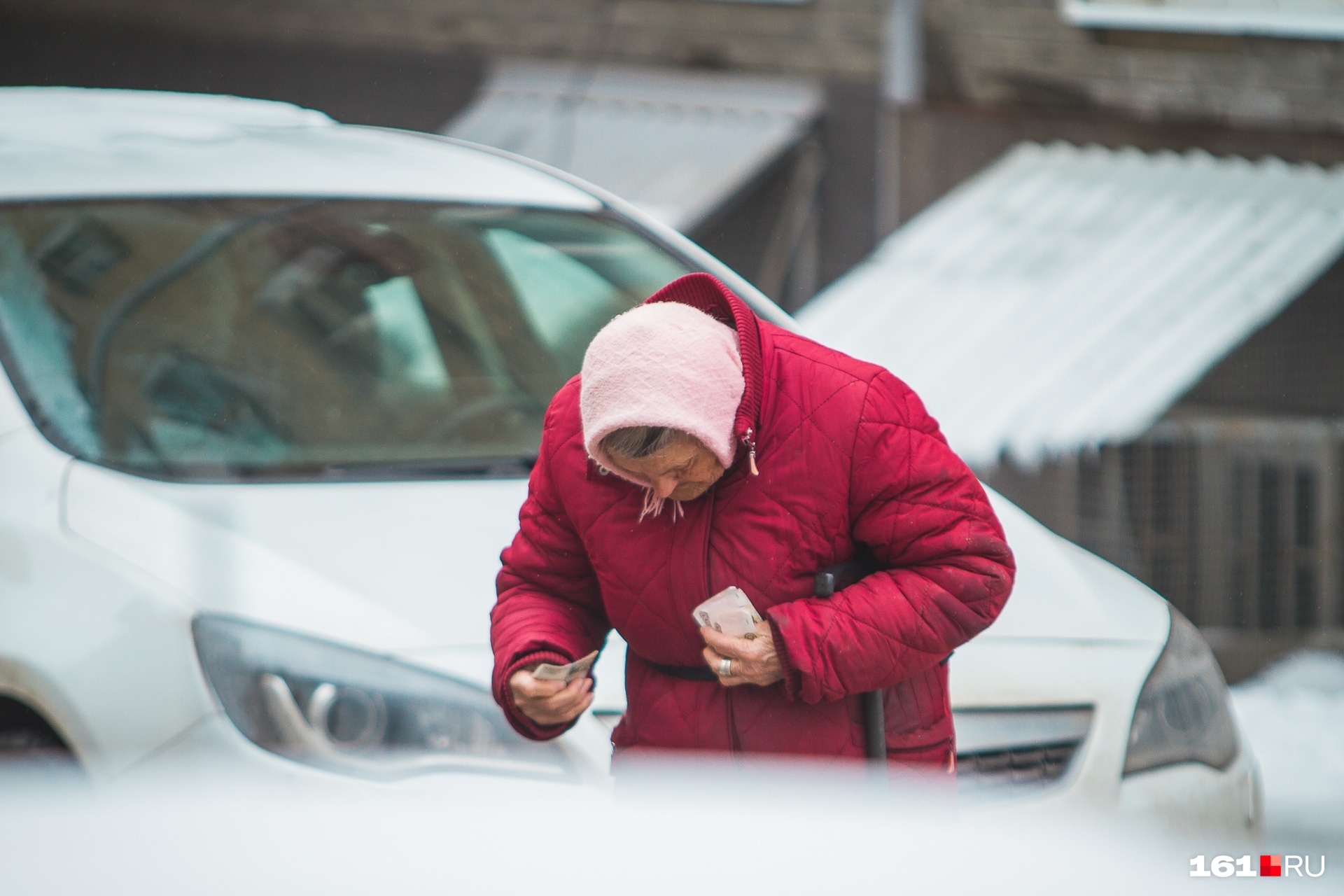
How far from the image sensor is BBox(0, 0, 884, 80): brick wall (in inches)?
169

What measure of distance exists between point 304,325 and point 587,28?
330 cm

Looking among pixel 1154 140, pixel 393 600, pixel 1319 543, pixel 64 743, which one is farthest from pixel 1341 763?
pixel 1154 140

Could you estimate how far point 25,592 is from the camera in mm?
1828

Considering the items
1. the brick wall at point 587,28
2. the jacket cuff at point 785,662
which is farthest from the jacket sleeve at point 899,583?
the brick wall at point 587,28

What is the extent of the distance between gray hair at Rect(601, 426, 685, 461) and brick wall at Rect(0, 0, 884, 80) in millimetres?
3242

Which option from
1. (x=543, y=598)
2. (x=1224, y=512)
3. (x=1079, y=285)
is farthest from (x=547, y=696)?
(x=1079, y=285)

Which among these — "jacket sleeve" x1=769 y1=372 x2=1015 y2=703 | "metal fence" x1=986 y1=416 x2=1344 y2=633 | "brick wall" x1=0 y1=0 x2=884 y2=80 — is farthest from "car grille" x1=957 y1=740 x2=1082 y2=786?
"brick wall" x1=0 y1=0 x2=884 y2=80

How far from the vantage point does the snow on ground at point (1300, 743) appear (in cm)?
213

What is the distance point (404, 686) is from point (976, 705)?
0.87 metres

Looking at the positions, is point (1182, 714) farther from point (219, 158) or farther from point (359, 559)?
point (219, 158)

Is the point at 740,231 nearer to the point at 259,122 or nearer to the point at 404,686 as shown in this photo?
the point at 259,122

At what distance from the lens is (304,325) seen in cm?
271

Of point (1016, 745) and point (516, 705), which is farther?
point (1016, 745)

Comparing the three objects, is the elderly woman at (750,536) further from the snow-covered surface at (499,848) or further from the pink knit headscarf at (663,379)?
the snow-covered surface at (499,848)
